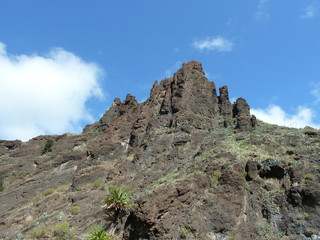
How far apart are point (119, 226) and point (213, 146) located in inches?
656

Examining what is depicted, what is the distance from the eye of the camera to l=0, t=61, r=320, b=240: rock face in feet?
87.7

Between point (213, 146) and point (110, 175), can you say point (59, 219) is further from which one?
point (213, 146)

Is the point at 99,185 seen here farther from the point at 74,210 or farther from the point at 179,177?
the point at 179,177

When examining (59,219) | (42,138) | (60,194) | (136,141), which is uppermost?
(42,138)

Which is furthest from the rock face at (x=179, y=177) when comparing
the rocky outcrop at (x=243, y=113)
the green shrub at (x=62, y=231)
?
the rocky outcrop at (x=243, y=113)

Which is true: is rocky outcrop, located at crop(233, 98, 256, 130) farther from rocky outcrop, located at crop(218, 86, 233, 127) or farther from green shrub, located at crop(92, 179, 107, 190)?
green shrub, located at crop(92, 179, 107, 190)

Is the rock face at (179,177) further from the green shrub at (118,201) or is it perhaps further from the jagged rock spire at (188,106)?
the green shrub at (118,201)

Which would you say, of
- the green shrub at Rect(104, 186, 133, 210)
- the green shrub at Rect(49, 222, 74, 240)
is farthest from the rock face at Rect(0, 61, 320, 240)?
the green shrub at Rect(104, 186, 133, 210)

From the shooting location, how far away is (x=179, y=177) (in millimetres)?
33875

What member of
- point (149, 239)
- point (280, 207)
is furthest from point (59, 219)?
point (280, 207)

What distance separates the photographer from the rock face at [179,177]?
2672 centimetres

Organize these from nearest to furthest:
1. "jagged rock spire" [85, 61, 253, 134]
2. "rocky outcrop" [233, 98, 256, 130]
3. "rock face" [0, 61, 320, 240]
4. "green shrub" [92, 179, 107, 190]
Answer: "rock face" [0, 61, 320, 240], "green shrub" [92, 179, 107, 190], "rocky outcrop" [233, 98, 256, 130], "jagged rock spire" [85, 61, 253, 134]

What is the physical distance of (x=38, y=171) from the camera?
58188mm

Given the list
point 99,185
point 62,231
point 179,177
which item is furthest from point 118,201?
point 99,185
